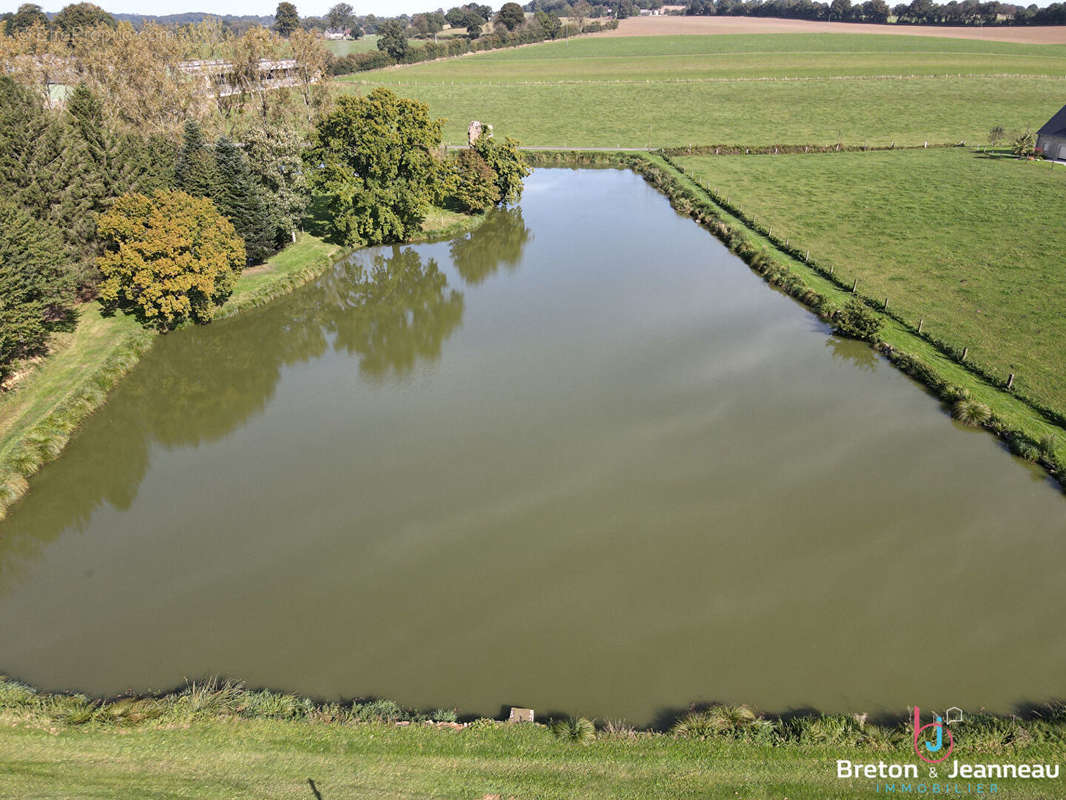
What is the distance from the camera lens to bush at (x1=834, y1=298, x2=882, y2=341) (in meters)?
25.4

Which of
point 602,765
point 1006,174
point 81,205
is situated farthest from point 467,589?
point 1006,174

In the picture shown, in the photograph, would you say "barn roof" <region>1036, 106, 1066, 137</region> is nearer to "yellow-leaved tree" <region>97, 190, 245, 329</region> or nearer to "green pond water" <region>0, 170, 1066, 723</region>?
"green pond water" <region>0, 170, 1066, 723</region>

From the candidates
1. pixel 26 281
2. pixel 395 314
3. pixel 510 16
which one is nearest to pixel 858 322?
pixel 395 314

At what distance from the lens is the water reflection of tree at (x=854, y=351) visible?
24688 mm

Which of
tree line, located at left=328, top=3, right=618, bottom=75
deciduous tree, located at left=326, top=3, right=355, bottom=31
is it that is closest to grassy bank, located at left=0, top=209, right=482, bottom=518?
tree line, located at left=328, top=3, right=618, bottom=75

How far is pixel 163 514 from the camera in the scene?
1773 cm

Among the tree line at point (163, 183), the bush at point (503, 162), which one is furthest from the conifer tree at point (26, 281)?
the bush at point (503, 162)

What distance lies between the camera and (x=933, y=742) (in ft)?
37.2

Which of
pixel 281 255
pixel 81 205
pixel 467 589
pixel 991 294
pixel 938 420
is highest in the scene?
pixel 81 205

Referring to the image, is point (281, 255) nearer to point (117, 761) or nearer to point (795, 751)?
point (117, 761)

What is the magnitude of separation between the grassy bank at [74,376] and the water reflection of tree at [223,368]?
1.46 feet

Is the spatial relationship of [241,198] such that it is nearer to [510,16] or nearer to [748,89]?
[748,89]

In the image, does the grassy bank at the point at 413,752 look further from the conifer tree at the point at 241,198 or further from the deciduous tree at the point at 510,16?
the deciduous tree at the point at 510,16

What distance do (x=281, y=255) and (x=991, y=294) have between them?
34.4 m
